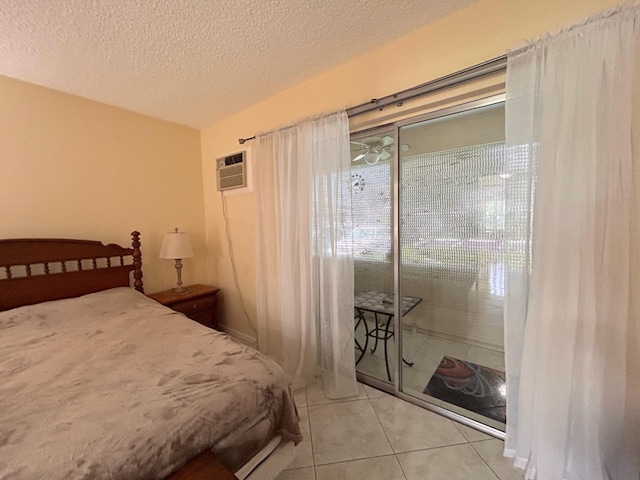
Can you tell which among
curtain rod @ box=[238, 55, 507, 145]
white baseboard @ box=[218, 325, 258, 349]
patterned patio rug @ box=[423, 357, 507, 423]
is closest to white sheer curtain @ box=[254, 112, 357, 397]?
curtain rod @ box=[238, 55, 507, 145]

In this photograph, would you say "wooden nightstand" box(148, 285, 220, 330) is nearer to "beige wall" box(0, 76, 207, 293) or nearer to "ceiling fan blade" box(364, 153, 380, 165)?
"beige wall" box(0, 76, 207, 293)

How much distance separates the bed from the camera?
0.76 m

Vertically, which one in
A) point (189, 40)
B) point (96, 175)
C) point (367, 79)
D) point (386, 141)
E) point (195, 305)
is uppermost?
point (189, 40)

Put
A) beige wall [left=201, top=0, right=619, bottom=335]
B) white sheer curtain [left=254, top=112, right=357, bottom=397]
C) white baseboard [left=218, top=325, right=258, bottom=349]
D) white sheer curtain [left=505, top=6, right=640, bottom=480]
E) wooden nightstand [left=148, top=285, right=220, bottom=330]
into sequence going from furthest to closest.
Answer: white baseboard [left=218, top=325, right=258, bottom=349] → wooden nightstand [left=148, top=285, right=220, bottom=330] → white sheer curtain [left=254, top=112, right=357, bottom=397] → beige wall [left=201, top=0, right=619, bottom=335] → white sheer curtain [left=505, top=6, right=640, bottom=480]

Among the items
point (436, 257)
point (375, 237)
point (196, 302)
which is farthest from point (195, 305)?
point (436, 257)

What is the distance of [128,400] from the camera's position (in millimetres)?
953

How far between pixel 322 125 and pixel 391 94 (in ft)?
1.61

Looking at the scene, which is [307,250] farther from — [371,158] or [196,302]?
[196,302]

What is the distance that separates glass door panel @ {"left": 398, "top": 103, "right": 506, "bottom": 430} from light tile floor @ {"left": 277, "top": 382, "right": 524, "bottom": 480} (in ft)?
0.64

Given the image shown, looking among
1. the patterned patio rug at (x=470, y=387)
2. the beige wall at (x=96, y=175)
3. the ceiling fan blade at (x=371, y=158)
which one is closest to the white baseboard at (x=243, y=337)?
the beige wall at (x=96, y=175)

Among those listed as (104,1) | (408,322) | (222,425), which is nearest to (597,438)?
(408,322)

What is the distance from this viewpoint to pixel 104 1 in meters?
1.25

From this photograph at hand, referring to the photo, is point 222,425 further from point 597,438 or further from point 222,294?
point 222,294

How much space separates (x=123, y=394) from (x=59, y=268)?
5.68 feet
